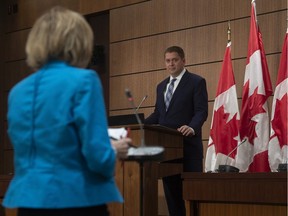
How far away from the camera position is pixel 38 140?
1.61 metres

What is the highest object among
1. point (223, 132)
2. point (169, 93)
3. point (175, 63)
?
point (175, 63)

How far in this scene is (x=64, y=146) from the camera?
1.58 meters

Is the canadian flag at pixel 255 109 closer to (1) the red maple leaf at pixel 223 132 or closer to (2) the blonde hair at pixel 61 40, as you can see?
(1) the red maple leaf at pixel 223 132

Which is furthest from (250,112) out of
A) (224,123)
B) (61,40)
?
(61,40)

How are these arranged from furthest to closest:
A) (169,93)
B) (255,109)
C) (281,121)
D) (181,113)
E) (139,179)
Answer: (255,109) < (281,121) < (169,93) < (181,113) < (139,179)

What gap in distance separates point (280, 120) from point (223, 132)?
544mm

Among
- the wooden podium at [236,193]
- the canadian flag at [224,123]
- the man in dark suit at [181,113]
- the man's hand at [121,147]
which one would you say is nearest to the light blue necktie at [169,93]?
the man in dark suit at [181,113]

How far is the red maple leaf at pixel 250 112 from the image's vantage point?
14.8 feet

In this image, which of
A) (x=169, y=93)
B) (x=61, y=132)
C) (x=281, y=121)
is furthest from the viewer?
(x=281, y=121)

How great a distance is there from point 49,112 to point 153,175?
175 centimetres

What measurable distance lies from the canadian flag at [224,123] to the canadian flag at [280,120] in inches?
14.1

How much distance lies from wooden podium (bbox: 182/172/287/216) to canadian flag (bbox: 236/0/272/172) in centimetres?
116

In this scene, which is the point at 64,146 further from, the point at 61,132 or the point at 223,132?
the point at 223,132

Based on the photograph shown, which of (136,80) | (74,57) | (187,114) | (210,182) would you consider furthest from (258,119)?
(74,57)
